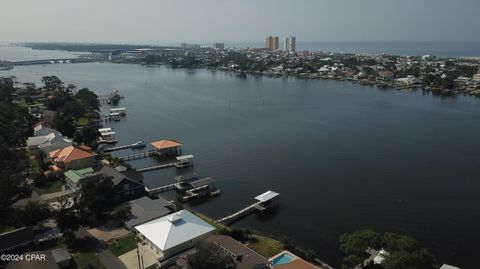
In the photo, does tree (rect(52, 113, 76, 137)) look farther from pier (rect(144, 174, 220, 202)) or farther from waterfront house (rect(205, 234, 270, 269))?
waterfront house (rect(205, 234, 270, 269))

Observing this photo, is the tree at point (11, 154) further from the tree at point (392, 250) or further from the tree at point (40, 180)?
the tree at point (392, 250)

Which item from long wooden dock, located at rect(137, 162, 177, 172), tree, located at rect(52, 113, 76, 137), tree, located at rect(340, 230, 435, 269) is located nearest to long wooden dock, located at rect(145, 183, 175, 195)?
long wooden dock, located at rect(137, 162, 177, 172)

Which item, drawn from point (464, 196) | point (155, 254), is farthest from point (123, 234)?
point (464, 196)

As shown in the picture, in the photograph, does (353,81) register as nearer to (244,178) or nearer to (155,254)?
(244,178)

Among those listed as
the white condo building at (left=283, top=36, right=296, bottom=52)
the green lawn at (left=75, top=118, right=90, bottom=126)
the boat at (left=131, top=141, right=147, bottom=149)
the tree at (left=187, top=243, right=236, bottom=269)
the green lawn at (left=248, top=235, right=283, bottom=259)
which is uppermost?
the white condo building at (left=283, top=36, right=296, bottom=52)

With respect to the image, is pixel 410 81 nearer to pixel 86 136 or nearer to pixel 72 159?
pixel 86 136

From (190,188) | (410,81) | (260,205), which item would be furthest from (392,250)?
Result: (410,81)
